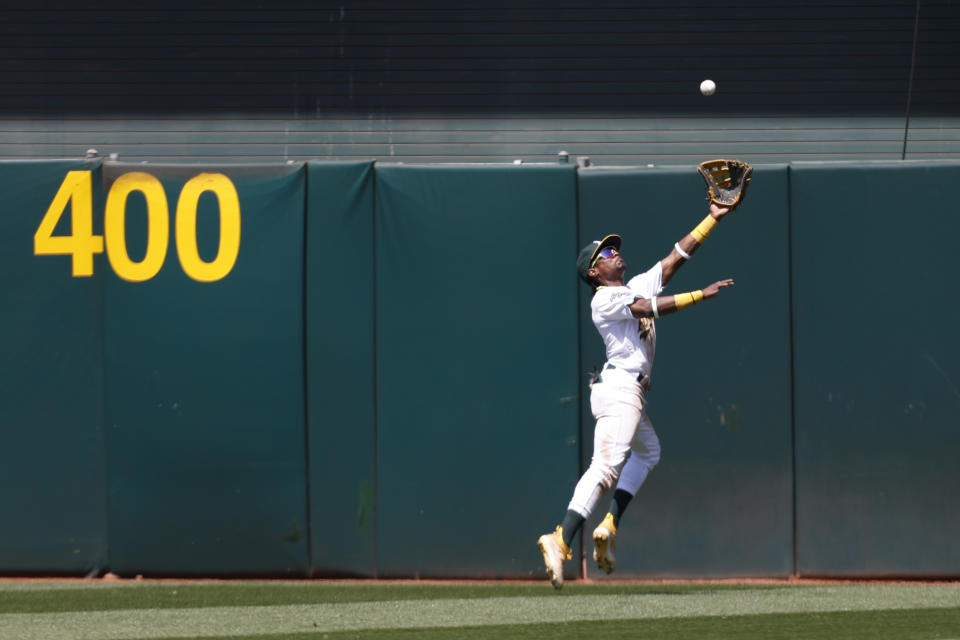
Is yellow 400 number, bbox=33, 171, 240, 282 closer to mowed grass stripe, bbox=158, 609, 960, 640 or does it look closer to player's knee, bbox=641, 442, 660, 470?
player's knee, bbox=641, 442, 660, 470

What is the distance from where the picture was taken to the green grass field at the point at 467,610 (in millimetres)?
6086

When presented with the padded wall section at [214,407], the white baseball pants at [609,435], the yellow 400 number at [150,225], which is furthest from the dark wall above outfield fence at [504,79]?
the white baseball pants at [609,435]

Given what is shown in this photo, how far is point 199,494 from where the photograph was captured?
27.9 ft

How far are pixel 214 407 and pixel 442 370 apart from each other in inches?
60.2

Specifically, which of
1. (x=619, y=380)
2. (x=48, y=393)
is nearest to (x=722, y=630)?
(x=619, y=380)

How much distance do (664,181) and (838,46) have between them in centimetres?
390

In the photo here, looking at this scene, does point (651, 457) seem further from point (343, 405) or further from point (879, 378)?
point (343, 405)

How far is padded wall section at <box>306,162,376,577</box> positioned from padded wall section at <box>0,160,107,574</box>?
1.44 meters

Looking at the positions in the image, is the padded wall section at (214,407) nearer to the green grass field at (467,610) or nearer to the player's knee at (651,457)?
the green grass field at (467,610)

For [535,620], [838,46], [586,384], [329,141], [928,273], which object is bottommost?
[535,620]

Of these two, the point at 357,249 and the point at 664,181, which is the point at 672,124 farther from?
the point at 357,249

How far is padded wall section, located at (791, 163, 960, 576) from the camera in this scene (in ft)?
27.1

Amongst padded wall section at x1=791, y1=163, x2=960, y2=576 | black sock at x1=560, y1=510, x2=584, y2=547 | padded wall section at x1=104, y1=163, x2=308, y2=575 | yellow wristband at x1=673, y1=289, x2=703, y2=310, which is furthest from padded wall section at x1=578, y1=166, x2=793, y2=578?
padded wall section at x1=104, y1=163, x2=308, y2=575

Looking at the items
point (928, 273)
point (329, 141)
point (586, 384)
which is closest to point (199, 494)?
point (586, 384)
